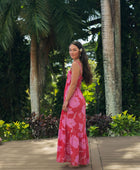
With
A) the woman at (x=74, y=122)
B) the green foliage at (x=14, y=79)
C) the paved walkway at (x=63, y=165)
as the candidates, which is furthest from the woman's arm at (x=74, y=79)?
the green foliage at (x=14, y=79)

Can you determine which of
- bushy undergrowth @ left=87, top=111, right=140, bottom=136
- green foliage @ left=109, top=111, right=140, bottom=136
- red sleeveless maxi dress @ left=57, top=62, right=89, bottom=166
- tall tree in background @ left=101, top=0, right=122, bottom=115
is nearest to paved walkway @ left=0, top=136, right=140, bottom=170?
red sleeveless maxi dress @ left=57, top=62, right=89, bottom=166

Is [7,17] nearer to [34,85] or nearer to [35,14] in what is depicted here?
[35,14]

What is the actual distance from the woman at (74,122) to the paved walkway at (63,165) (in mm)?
197

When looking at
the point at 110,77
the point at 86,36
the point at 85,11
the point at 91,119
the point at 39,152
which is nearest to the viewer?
the point at 39,152

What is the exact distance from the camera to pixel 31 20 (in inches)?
234

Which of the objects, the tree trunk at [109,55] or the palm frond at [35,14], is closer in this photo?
the palm frond at [35,14]

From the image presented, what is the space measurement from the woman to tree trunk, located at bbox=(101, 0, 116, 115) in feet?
9.61

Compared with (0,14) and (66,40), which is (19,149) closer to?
(66,40)

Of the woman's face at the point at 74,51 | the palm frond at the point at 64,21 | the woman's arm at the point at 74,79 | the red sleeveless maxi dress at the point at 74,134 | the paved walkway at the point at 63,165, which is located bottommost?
the paved walkway at the point at 63,165

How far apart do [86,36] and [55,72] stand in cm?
207

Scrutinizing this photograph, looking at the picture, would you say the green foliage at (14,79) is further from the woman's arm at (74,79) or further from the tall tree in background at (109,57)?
the woman's arm at (74,79)

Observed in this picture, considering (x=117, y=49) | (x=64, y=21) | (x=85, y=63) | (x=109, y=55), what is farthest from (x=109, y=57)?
(x=85, y=63)

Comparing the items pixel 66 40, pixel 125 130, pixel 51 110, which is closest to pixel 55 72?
pixel 51 110

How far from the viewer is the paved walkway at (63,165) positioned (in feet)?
11.0
